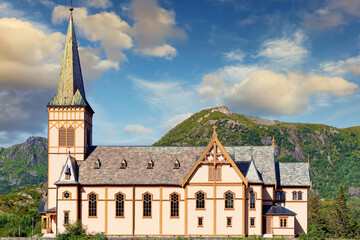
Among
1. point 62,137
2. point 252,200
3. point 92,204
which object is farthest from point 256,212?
point 62,137

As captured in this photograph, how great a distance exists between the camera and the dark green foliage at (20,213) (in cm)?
7962

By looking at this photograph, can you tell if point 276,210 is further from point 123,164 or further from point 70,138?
point 70,138

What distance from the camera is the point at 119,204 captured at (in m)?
68.6

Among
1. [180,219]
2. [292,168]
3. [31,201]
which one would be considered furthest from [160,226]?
[31,201]

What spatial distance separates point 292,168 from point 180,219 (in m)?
20.2

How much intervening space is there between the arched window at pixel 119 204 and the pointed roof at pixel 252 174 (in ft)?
60.5

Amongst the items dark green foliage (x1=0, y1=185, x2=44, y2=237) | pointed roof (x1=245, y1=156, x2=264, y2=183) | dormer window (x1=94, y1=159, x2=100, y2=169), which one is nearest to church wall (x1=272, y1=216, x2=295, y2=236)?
pointed roof (x1=245, y1=156, x2=264, y2=183)

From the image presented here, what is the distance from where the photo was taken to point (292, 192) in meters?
72.3

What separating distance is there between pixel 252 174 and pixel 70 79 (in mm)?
32039

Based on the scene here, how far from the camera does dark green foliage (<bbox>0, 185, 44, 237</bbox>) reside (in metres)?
79.6

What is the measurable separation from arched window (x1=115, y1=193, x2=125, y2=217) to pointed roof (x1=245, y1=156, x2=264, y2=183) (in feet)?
60.5

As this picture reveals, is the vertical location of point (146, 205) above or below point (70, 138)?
below

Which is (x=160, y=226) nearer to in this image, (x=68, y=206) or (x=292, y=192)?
(x=68, y=206)

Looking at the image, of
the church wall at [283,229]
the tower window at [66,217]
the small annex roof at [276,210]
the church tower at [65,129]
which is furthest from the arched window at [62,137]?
the church wall at [283,229]
